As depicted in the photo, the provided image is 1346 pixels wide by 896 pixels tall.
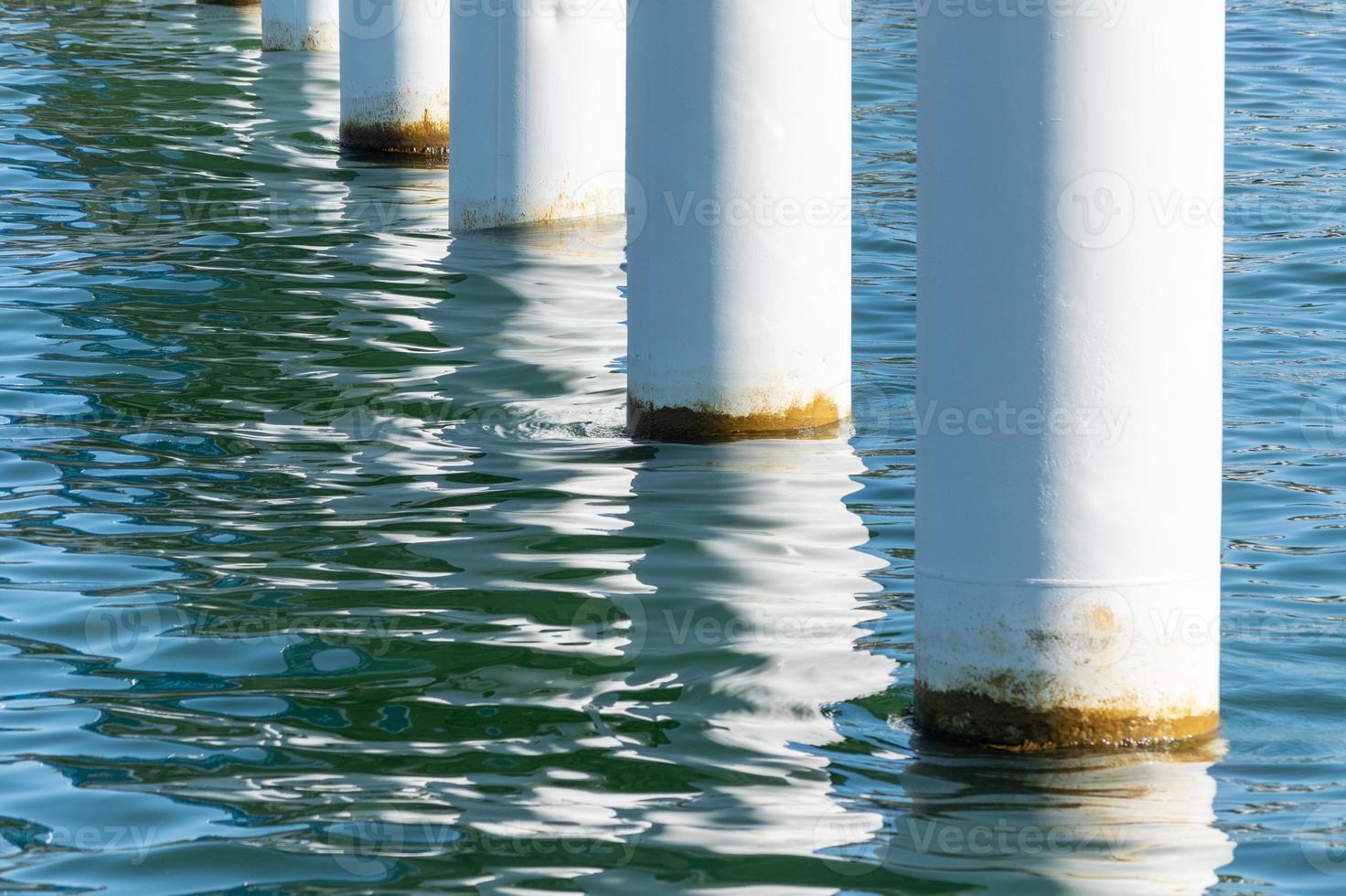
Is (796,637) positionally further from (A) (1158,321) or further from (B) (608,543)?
(A) (1158,321)

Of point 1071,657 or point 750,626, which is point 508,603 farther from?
point 1071,657

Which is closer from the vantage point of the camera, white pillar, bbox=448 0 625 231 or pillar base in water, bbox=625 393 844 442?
pillar base in water, bbox=625 393 844 442

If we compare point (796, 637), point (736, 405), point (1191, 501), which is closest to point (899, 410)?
point (736, 405)

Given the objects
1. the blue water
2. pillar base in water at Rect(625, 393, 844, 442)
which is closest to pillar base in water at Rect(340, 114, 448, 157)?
the blue water

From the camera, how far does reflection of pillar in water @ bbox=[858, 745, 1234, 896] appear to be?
5.01 m

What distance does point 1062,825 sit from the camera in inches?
208

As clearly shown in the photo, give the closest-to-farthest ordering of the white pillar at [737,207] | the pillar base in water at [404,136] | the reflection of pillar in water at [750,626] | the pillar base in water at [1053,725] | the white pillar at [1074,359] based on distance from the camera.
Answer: the white pillar at [1074,359], the reflection of pillar in water at [750,626], the pillar base in water at [1053,725], the white pillar at [737,207], the pillar base in water at [404,136]

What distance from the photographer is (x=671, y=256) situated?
29.6 ft

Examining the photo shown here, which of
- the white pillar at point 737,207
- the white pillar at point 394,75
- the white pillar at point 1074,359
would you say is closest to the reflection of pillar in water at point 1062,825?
the white pillar at point 1074,359

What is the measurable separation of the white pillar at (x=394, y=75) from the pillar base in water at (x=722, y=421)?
7.49 metres

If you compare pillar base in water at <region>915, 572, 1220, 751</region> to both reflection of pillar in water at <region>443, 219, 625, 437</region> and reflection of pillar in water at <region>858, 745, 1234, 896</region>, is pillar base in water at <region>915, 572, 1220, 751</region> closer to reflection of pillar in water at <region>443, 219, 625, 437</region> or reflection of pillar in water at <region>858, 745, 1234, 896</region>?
reflection of pillar in water at <region>858, 745, 1234, 896</region>

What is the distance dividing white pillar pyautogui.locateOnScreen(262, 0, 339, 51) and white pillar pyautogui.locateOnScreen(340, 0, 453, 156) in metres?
6.20

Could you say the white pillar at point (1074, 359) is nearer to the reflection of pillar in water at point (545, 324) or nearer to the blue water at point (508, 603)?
the blue water at point (508, 603)

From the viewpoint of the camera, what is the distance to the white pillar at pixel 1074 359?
17.7 feet
